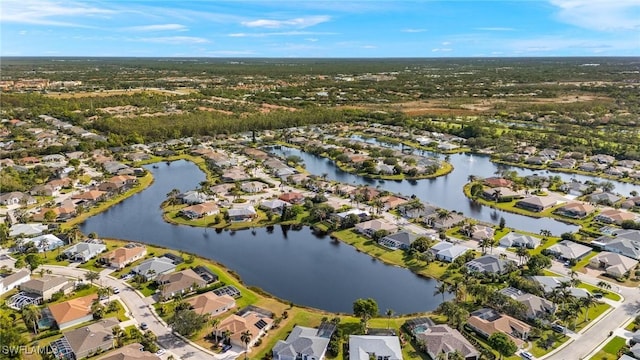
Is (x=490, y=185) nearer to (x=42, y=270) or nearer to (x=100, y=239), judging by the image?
(x=100, y=239)

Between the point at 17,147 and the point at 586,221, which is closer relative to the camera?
the point at 586,221

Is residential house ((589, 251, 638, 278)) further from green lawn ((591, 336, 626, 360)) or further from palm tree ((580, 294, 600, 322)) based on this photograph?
green lawn ((591, 336, 626, 360))

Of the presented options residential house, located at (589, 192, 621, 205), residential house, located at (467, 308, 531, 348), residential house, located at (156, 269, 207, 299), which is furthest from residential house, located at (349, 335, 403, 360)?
residential house, located at (589, 192, 621, 205)

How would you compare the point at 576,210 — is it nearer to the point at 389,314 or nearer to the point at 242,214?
the point at 389,314

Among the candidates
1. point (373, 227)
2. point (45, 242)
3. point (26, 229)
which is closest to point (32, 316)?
point (45, 242)

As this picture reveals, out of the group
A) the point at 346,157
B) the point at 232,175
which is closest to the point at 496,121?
the point at 346,157

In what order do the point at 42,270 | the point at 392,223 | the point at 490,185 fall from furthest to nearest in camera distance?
the point at 490,185 → the point at 392,223 → the point at 42,270
